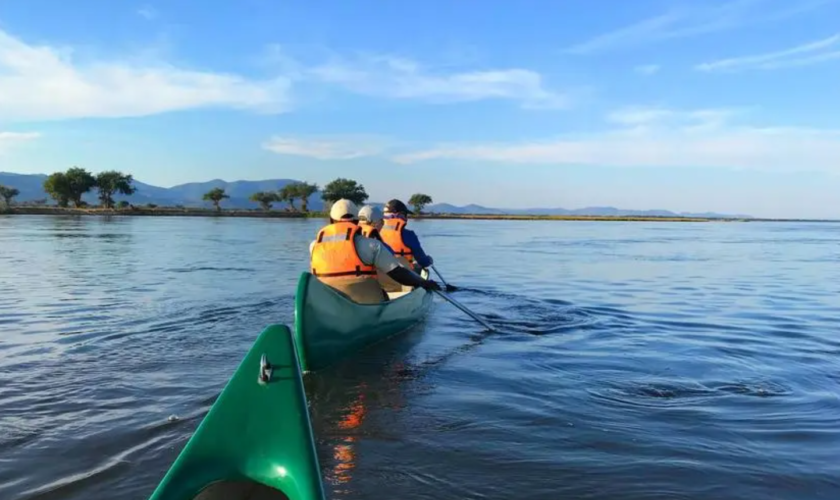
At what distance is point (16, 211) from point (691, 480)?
3321 inches

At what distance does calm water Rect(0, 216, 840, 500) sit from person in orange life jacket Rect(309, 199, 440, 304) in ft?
3.21

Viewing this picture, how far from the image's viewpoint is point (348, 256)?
7.78m

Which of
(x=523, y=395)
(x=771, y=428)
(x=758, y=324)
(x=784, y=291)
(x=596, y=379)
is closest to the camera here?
(x=771, y=428)

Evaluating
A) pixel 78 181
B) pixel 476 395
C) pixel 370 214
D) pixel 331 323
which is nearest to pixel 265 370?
pixel 476 395

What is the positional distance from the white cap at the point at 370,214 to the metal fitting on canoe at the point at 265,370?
6964 millimetres

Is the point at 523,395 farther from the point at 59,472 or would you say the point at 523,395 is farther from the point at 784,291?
the point at 784,291

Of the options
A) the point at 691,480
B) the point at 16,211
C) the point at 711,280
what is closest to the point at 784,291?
the point at 711,280

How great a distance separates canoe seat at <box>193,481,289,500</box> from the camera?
302 centimetres

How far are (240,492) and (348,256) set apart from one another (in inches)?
187

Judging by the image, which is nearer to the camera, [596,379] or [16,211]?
[596,379]

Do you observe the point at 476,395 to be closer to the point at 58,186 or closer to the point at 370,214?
the point at 370,214

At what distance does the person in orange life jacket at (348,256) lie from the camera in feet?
25.1

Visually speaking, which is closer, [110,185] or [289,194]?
[110,185]

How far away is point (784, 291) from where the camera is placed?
1538 cm
